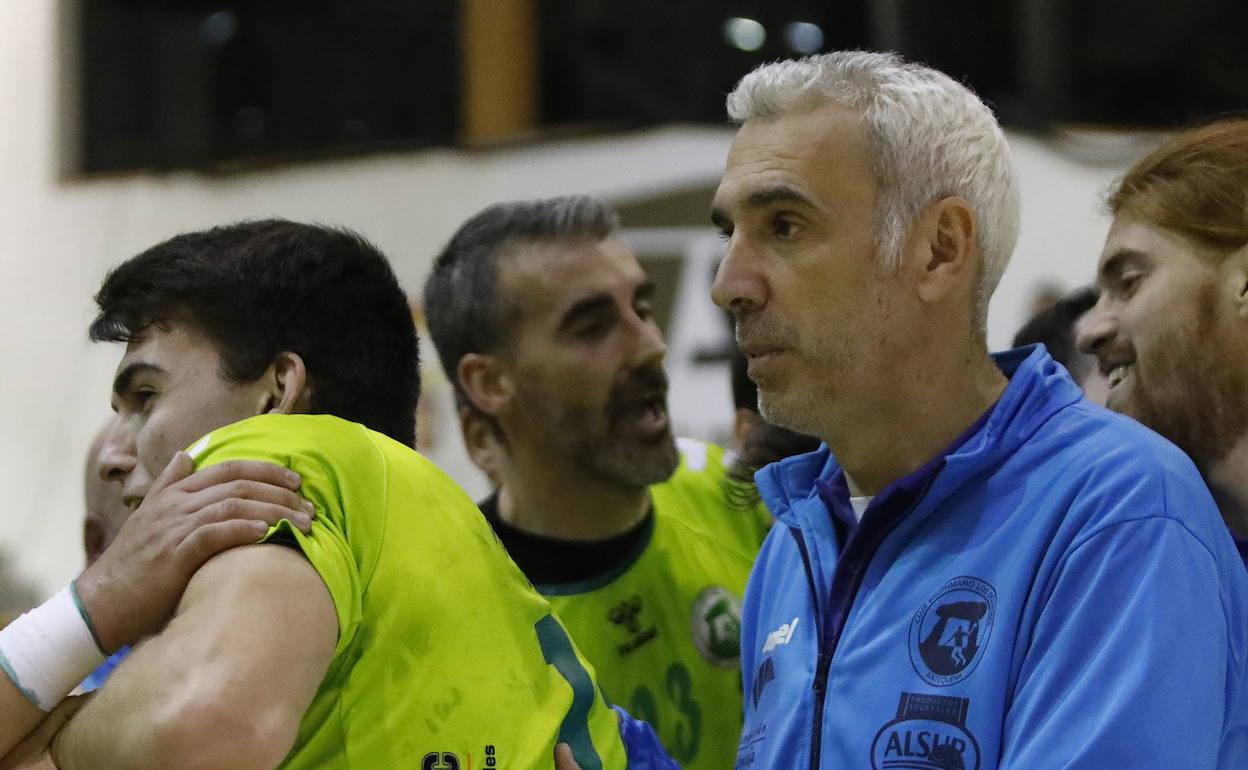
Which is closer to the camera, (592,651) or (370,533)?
(370,533)

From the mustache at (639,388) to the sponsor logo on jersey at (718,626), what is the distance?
1.49 ft

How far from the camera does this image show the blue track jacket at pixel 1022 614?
1.78 metres

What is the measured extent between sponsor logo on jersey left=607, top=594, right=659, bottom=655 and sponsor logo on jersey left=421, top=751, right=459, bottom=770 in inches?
49.0

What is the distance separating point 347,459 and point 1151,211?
4.38 feet

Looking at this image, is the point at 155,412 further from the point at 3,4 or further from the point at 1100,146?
the point at 3,4

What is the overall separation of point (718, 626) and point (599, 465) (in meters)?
0.44

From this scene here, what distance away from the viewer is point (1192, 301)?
2340 millimetres

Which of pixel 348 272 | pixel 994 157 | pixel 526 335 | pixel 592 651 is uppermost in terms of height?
pixel 994 157

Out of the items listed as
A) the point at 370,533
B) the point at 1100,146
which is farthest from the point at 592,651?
the point at 1100,146

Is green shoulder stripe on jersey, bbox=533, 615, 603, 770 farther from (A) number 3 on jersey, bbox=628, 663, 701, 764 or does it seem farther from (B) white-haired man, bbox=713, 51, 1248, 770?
(A) number 3 on jersey, bbox=628, 663, 701, 764

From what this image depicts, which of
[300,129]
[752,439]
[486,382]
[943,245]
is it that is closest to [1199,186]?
[943,245]

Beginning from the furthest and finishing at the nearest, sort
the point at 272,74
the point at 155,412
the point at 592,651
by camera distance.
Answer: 1. the point at 272,74
2. the point at 592,651
3. the point at 155,412

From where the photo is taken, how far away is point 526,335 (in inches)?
137

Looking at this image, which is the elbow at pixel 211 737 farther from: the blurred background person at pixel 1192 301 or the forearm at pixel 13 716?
the blurred background person at pixel 1192 301
